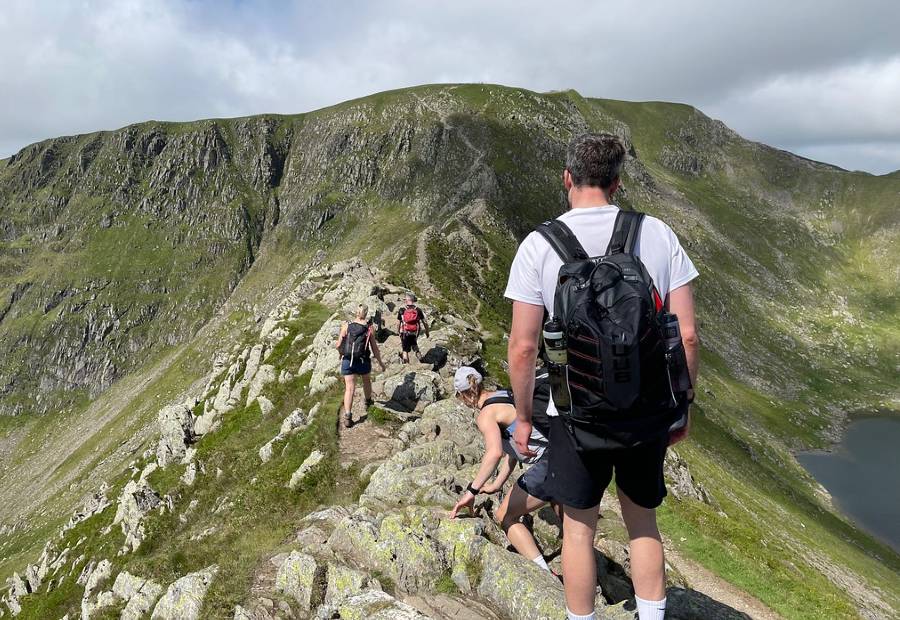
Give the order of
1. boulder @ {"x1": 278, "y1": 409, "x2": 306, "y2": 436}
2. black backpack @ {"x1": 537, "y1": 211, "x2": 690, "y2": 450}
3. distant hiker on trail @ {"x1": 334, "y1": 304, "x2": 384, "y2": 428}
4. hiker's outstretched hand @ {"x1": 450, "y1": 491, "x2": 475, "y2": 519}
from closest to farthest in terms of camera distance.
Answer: black backpack @ {"x1": 537, "y1": 211, "x2": 690, "y2": 450} → hiker's outstretched hand @ {"x1": 450, "y1": 491, "x2": 475, "y2": 519} → distant hiker on trail @ {"x1": 334, "y1": 304, "x2": 384, "y2": 428} → boulder @ {"x1": 278, "y1": 409, "x2": 306, "y2": 436}

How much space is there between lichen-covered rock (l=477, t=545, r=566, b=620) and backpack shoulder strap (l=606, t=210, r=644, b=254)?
19.9ft

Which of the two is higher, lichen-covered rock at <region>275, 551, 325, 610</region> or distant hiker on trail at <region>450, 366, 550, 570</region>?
distant hiker on trail at <region>450, 366, 550, 570</region>

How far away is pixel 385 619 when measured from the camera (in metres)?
8.16

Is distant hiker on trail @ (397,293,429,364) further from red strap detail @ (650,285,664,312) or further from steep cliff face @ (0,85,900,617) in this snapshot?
red strap detail @ (650,285,664,312)

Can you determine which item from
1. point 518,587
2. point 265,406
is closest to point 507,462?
point 518,587

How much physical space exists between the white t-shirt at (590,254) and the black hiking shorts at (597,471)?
1.51 metres

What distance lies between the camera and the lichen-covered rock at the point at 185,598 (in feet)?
33.8

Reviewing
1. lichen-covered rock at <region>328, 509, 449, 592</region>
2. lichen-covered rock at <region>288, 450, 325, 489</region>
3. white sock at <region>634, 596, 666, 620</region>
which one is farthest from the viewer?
lichen-covered rock at <region>288, 450, 325, 489</region>

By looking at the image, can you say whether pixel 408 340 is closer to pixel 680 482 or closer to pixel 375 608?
pixel 375 608

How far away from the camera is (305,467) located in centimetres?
1681

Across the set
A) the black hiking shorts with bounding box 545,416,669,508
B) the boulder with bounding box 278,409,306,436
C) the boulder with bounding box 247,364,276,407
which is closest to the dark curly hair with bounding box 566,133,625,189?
the black hiking shorts with bounding box 545,416,669,508

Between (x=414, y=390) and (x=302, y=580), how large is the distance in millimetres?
11713

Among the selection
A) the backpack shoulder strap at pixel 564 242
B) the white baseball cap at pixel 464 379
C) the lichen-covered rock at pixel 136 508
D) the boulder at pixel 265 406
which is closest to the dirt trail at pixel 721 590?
the white baseball cap at pixel 464 379

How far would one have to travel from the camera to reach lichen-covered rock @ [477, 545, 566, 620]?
8.24 meters
